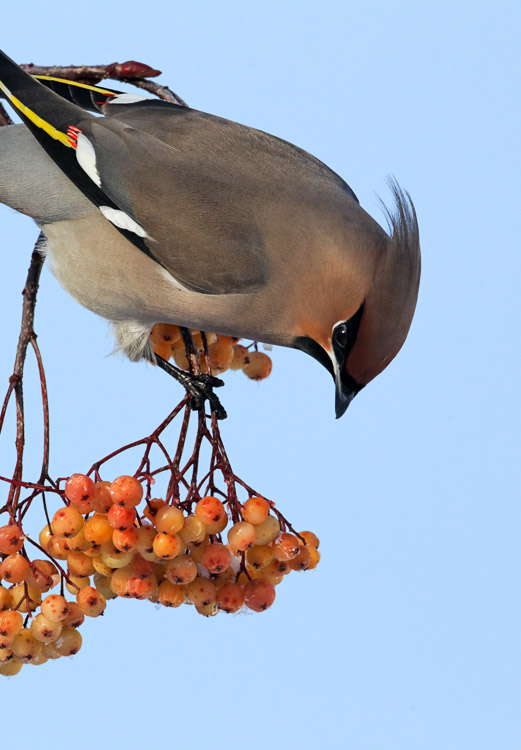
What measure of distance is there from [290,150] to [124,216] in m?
0.51

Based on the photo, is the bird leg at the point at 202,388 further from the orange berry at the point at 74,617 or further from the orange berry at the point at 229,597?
the orange berry at the point at 74,617

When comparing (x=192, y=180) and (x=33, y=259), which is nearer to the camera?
(x=192, y=180)

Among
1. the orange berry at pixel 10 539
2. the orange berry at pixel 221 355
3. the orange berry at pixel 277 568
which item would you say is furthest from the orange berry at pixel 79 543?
the orange berry at pixel 221 355

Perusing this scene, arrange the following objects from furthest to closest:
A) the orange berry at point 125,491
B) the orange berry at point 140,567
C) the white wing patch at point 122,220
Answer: the white wing patch at point 122,220 → the orange berry at point 140,567 → the orange berry at point 125,491

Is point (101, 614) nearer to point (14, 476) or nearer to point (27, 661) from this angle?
point (27, 661)

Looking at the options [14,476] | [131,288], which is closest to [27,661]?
[14,476]

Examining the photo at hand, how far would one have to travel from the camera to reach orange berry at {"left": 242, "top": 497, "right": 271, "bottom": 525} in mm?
2533

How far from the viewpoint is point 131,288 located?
119 inches

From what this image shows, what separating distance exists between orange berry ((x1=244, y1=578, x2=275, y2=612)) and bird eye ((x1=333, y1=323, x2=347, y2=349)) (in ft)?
2.15

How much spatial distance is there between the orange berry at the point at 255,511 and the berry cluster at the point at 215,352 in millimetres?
710

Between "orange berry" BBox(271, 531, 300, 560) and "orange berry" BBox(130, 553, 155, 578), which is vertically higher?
"orange berry" BBox(271, 531, 300, 560)

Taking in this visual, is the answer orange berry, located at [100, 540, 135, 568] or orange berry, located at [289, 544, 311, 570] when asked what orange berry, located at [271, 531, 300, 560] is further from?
orange berry, located at [100, 540, 135, 568]

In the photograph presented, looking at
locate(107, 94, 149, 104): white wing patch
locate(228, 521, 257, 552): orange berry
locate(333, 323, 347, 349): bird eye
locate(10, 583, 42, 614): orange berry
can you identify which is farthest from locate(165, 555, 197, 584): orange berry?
locate(107, 94, 149, 104): white wing patch

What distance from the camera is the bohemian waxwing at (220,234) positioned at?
2.85 meters
